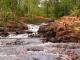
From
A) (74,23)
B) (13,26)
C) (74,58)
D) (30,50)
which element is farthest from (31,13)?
(74,58)

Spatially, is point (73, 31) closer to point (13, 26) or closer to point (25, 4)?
point (13, 26)

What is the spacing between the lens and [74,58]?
48.8 ft

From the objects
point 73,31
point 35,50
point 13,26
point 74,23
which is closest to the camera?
point 35,50

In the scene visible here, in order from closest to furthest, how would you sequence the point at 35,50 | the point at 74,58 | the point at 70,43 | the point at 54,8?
1. the point at 74,58
2. the point at 35,50
3. the point at 70,43
4. the point at 54,8

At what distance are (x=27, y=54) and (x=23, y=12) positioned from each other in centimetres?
3831

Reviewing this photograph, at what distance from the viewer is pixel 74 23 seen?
2642cm

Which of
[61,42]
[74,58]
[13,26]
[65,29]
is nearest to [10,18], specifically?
[13,26]

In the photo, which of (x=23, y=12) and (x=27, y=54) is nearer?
(x=27, y=54)

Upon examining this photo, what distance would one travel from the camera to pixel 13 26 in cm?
3522

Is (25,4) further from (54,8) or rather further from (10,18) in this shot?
(10,18)

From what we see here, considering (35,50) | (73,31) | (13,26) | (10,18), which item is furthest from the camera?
(10,18)

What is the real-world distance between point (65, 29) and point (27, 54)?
9170mm

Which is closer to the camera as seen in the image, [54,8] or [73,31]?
[73,31]

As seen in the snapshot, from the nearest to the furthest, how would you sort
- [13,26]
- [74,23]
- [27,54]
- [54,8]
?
→ [27,54], [74,23], [13,26], [54,8]
